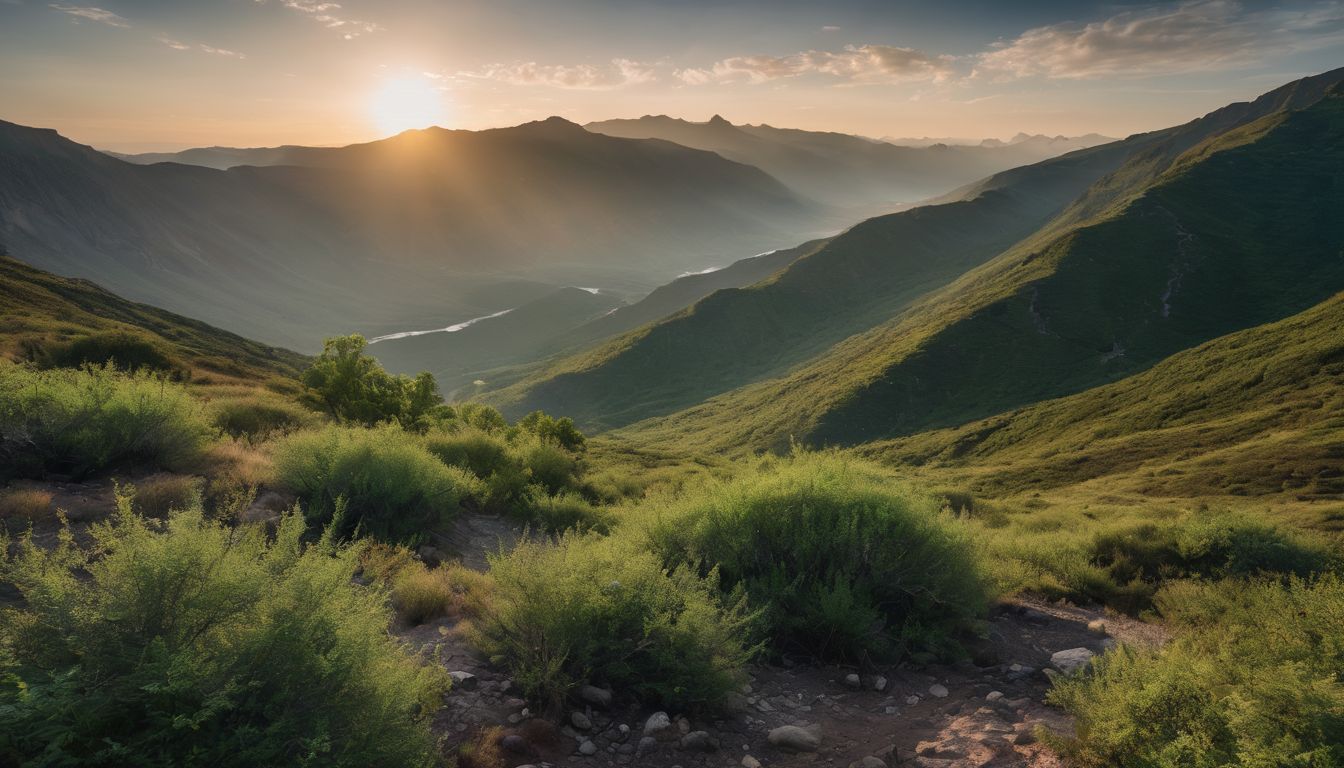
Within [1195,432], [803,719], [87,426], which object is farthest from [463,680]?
[1195,432]

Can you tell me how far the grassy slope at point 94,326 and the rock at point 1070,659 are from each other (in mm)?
Result: 25192

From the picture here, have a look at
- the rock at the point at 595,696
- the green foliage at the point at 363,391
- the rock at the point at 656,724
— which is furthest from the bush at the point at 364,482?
the green foliage at the point at 363,391

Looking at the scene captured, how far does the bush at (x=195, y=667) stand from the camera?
354 centimetres

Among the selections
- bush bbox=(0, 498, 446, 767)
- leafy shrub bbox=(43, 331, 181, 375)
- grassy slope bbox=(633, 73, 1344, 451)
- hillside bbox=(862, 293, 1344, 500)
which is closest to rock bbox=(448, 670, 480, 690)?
bush bbox=(0, 498, 446, 767)

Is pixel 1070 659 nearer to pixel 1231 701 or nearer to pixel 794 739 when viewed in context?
pixel 1231 701

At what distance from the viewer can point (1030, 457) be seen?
45.0m

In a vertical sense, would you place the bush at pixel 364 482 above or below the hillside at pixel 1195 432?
above

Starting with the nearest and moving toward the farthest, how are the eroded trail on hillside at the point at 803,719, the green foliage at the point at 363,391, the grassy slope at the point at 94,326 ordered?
the eroded trail on hillside at the point at 803,719
the green foliage at the point at 363,391
the grassy slope at the point at 94,326

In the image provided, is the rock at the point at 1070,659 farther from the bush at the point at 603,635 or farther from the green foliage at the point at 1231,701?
the bush at the point at 603,635

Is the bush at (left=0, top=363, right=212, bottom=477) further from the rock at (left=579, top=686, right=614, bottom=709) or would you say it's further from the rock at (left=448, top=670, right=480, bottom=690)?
the rock at (left=579, top=686, right=614, bottom=709)

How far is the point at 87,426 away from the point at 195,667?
826 cm

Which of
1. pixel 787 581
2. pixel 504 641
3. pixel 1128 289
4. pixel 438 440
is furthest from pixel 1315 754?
pixel 1128 289

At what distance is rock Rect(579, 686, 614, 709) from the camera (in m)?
5.99

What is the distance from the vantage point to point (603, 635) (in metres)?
6.32
